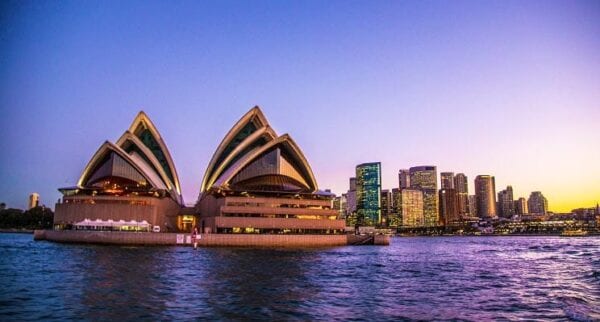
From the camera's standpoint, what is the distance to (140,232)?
6700 cm

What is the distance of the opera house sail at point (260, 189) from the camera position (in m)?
72.3

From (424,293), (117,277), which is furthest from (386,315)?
(117,277)

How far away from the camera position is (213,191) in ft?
256

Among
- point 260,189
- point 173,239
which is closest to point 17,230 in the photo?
point 173,239

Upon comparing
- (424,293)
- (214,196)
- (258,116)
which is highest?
(258,116)

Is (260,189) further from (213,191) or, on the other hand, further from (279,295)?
(279,295)

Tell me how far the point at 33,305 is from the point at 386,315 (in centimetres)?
1278

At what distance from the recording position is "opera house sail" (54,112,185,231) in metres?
71.2

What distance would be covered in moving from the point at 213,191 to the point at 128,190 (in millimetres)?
14352

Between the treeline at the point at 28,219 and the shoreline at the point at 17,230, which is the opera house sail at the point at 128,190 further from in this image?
the shoreline at the point at 17,230

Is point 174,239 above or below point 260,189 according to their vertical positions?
below

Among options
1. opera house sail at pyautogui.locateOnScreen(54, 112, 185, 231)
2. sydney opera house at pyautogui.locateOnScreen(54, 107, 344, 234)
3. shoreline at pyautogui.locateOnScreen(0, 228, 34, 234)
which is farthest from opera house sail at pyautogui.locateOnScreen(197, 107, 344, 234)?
shoreline at pyautogui.locateOnScreen(0, 228, 34, 234)

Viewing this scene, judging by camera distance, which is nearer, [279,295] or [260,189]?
[279,295]

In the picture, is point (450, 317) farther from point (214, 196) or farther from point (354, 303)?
point (214, 196)
